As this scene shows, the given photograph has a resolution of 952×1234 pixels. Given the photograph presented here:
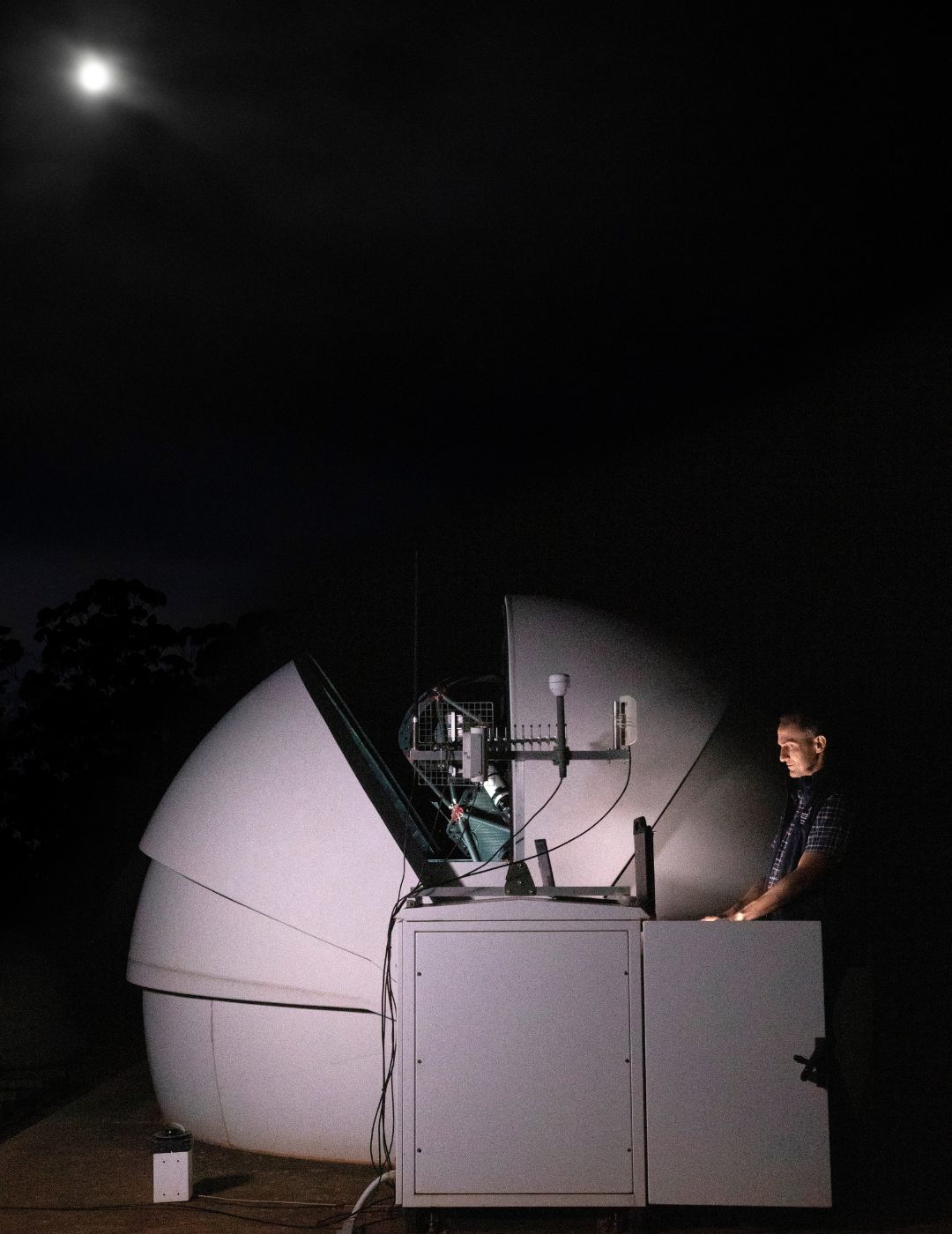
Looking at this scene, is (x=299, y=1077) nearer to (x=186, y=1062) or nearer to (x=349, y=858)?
(x=186, y=1062)

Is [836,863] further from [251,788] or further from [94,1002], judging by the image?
[94,1002]

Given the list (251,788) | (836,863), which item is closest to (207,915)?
(251,788)

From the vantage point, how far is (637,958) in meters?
3.12

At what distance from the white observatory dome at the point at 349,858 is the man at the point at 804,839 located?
0.17 metres

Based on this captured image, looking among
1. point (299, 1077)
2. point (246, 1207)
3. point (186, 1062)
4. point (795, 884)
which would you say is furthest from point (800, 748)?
point (186, 1062)

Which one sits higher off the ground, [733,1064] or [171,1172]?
[733,1064]

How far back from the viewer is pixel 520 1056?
3086 mm

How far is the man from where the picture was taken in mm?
3314

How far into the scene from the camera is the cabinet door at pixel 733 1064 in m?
3.01

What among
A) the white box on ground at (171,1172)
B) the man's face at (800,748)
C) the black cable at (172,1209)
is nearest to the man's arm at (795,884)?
the man's face at (800,748)

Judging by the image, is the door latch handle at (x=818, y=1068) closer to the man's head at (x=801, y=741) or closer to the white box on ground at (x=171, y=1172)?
the man's head at (x=801, y=741)

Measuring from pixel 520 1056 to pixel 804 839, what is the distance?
1223mm

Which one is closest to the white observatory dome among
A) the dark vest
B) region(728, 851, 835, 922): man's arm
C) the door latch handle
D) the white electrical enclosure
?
the dark vest

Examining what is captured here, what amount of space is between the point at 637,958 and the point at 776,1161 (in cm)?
72
